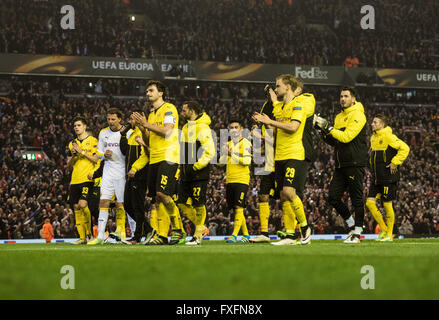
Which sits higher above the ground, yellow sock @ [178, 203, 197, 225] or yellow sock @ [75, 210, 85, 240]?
yellow sock @ [178, 203, 197, 225]

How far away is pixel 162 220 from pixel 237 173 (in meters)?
2.93

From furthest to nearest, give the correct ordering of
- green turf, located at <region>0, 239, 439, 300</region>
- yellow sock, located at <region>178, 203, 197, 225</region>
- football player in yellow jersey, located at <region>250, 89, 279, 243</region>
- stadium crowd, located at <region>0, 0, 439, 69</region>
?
stadium crowd, located at <region>0, 0, 439, 69</region> < yellow sock, located at <region>178, 203, 197, 225</region> < football player in yellow jersey, located at <region>250, 89, 279, 243</region> < green turf, located at <region>0, 239, 439, 300</region>

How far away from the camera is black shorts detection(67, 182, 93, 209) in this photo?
43.1 feet

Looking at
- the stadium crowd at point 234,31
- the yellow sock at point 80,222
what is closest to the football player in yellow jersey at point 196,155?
the yellow sock at point 80,222

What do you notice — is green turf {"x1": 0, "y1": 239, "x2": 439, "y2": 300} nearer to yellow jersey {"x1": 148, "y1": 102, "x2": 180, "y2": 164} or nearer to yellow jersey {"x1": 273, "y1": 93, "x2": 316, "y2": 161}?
yellow jersey {"x1": 273, "y1": 93, "x2": 316, "y2": 161}

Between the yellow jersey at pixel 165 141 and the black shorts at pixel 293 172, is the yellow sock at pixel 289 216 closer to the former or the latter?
the black shorts at pixel 293 172

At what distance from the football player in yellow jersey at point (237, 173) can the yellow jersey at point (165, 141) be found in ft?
9.50

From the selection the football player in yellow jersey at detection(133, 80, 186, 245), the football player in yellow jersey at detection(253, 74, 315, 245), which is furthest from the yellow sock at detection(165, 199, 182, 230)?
the football player in yellow jersey at detection(253, 74, 315, 245)

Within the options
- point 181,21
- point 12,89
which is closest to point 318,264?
point 12,89

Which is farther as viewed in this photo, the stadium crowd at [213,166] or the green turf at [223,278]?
the stadium crowd at [213,166]

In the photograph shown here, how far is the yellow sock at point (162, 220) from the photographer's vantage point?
10.5 meters

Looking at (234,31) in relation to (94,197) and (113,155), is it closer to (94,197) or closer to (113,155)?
(94,197)

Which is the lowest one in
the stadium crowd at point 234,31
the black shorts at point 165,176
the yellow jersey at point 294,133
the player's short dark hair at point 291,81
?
the black shorts at point 165,176
